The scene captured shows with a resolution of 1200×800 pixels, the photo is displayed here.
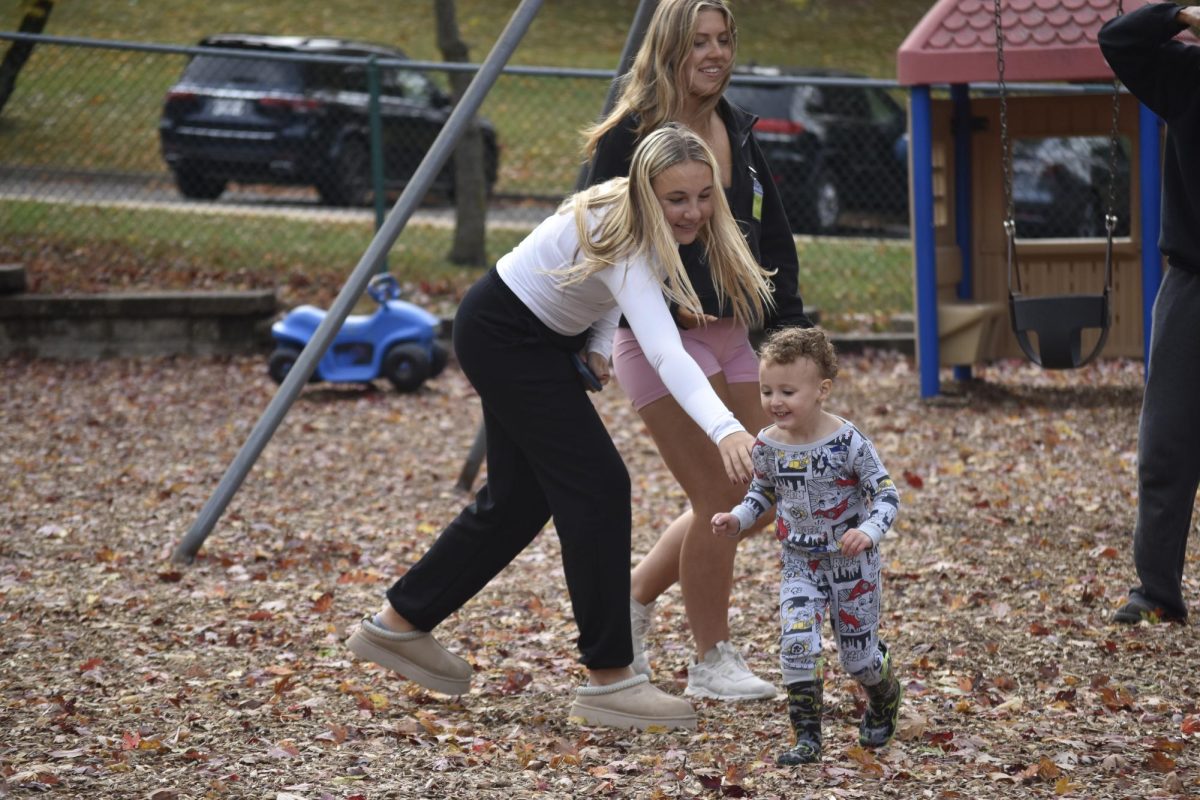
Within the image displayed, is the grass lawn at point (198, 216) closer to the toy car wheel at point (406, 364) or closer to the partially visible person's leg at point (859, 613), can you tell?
the toy car wheel at point (406, 364)

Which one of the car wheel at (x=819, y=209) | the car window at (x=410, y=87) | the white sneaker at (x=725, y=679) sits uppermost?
the car window at (x=410, y=87)

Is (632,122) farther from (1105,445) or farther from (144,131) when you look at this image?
(144,131)

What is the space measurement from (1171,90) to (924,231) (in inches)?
181

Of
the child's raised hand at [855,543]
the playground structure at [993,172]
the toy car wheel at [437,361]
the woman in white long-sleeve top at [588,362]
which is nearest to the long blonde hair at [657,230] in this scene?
the woman in white long-sleeve top at [588,362]

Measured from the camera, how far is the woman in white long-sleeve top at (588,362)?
379 centimetres

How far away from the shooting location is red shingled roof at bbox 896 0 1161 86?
8.71m

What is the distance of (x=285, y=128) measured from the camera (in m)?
12.0

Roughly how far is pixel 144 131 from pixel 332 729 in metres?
8.53

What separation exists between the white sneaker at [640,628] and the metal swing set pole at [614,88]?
876mm

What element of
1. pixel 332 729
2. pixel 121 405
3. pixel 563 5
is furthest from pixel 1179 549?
pixel 563 5

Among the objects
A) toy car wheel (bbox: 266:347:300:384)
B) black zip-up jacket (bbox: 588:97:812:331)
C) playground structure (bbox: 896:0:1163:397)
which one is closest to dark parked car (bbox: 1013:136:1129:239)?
playground structure (bbox: 896:0:1163:397)

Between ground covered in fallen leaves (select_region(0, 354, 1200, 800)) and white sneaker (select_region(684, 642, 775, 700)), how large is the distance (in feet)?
0.25

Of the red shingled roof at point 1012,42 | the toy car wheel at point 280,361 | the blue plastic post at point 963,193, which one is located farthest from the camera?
the blue plastic post at point 963,193

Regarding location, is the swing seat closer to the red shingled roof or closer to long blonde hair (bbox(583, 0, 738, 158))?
long blonde hair (bbox(583, 0, 738, 158))
